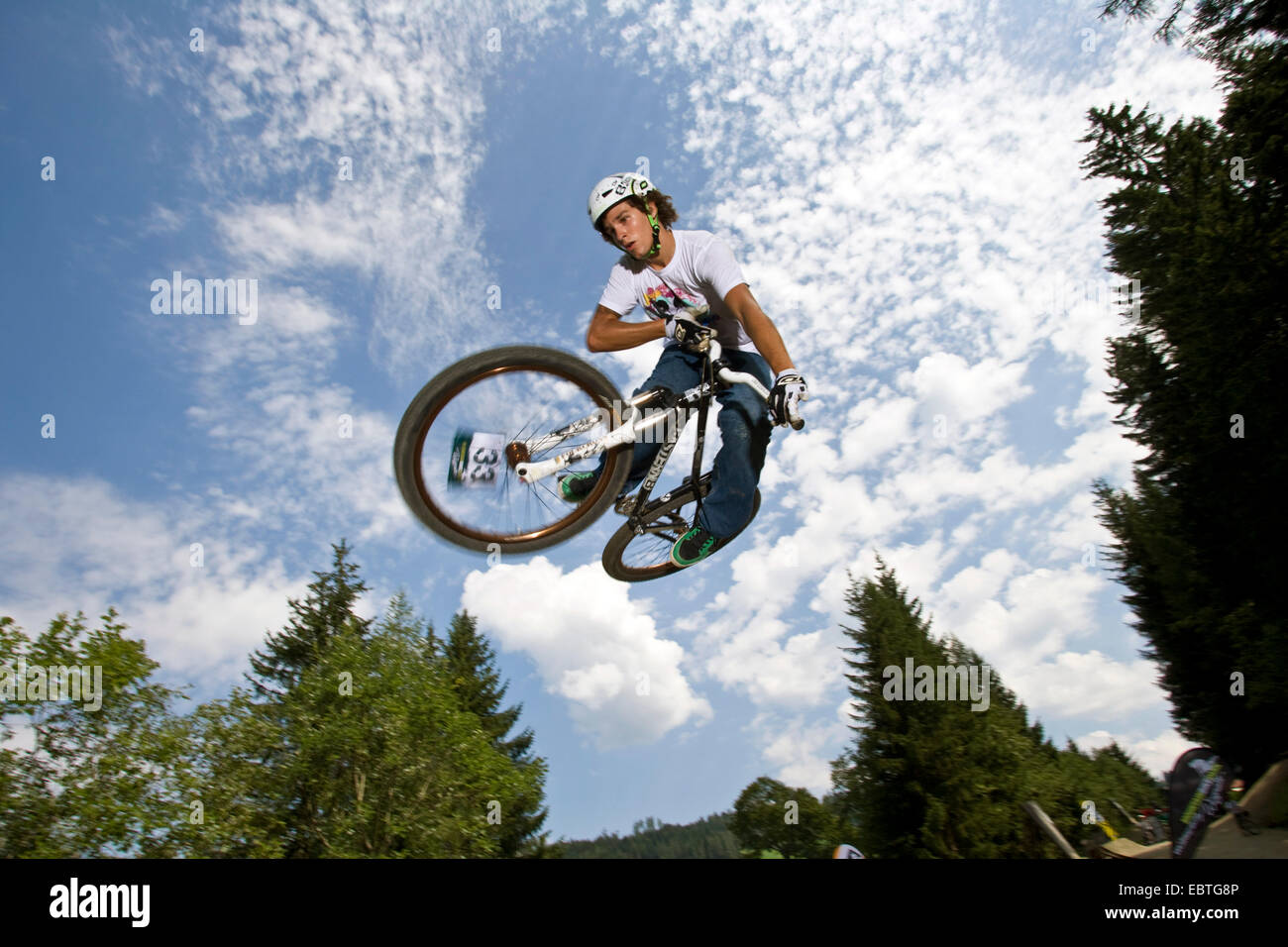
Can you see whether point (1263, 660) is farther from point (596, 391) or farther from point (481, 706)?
point (481, 706)

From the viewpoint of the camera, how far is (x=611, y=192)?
4.43m

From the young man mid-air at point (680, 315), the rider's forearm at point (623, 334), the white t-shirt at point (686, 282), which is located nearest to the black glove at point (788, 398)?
the young man mid-air at point (680, 315)

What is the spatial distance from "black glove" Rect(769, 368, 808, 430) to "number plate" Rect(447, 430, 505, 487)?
1699 millimetres

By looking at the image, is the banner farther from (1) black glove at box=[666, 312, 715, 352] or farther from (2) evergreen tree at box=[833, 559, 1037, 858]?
(2) evergreen tree at box=[833, 559, 1037, 858]

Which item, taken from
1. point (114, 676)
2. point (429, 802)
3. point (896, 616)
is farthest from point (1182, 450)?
point (114, 676)

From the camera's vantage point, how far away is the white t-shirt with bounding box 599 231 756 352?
14.7 ft

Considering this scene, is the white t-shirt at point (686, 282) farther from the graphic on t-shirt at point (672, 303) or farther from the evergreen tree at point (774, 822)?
the evergreen tree at point (774, 822)

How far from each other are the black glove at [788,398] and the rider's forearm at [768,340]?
0.11 m

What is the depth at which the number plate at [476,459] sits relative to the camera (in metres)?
4.43

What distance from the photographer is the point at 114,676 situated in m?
23.7
